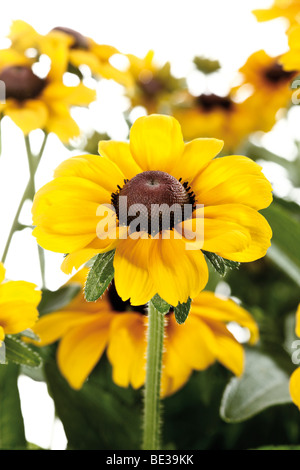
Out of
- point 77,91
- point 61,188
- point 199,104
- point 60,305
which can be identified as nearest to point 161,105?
point 199,104

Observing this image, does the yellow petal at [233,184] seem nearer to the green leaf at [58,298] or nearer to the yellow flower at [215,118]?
the green leaf at [58,298]

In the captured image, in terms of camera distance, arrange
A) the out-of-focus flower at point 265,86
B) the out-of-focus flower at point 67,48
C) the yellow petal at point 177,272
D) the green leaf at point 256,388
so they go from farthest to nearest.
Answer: the out-of-focus flower at point 265,86 → the out-of-focus flower at point 67,48 → the green leaf at point 256,388 → the yellow petal at point 177,272

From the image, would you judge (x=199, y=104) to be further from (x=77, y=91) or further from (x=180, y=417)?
(x=180, y=417)

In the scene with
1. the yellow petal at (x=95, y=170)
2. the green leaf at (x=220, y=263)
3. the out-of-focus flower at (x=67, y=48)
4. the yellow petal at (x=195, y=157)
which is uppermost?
the out-of-focus flower at (x=67, y=48)

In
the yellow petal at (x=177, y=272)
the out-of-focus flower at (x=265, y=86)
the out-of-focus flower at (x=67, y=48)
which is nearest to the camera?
the yellow petal at (x=177, y=272)

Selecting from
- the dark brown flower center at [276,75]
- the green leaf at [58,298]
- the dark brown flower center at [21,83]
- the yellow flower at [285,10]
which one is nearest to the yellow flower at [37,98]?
the dark brown flower center at [21,83]
